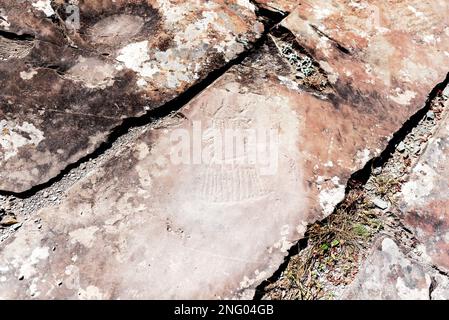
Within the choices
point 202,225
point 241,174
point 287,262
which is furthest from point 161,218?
point 287,262

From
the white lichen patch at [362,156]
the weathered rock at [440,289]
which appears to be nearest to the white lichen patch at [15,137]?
the white lichen patch at [362,156]

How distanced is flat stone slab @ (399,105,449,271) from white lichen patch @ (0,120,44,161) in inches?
60.9

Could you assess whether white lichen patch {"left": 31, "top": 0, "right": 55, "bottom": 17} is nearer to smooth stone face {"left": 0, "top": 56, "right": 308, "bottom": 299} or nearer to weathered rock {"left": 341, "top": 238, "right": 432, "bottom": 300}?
smooth stone face {"left": 0, "top": 56, "right": 308, "bottom": 299}

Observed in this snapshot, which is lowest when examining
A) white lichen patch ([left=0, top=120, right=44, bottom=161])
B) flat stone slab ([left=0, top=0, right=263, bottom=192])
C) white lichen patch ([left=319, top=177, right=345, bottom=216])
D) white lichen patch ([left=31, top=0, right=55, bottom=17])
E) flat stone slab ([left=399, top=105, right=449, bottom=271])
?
flat stone slab ([left=399, top=105, right=449, bottom=271])

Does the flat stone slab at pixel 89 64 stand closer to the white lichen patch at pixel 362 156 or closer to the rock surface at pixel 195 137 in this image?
the rock surface at pixel 195 137

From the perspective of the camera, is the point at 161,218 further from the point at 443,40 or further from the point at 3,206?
the point at 443,40

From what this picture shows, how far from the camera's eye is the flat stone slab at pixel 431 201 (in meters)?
1.88

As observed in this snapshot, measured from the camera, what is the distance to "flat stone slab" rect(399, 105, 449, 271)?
188 centimetres

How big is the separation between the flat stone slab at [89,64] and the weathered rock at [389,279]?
106 cm

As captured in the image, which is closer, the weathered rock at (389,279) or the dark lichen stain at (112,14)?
the weathered rock at (389,279)

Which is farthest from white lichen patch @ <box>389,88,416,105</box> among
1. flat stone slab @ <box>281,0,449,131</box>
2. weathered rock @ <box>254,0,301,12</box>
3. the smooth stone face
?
weathered rock @ <box>254,0,301,12</box>

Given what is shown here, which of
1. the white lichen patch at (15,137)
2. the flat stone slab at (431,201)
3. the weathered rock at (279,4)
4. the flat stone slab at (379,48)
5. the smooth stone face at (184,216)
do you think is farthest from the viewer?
the weathered rock at (279,4)

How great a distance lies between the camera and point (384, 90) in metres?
2.03

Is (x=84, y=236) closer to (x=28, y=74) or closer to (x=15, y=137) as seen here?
(x=15, y=137)
